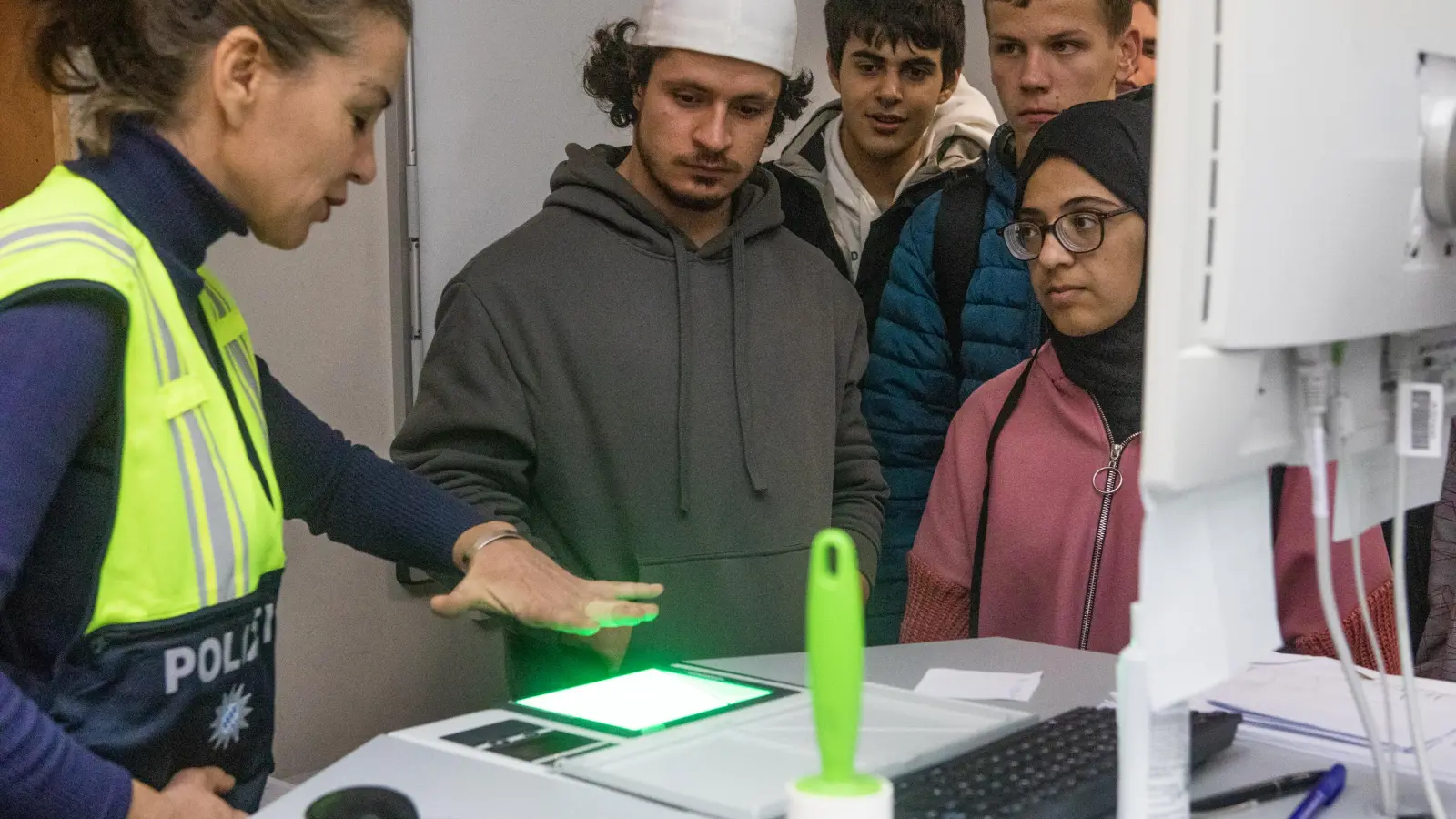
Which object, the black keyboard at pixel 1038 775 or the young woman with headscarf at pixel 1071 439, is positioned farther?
the young woman with headscarf at pixel 1071 439

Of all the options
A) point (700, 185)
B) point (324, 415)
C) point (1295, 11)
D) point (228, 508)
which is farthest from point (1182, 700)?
point (324, 415)

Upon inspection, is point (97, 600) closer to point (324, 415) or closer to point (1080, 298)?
point (1080, 298)

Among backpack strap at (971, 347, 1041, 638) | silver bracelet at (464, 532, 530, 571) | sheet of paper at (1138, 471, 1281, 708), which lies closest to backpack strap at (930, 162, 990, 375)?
backpack strap at (971, 347, 1041, 638)

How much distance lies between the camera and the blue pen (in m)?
0.90

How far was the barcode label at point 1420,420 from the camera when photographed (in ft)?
2.68

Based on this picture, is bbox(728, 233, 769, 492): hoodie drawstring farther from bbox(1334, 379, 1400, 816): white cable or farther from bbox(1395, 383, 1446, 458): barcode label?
bbox(1395, 383, 1446, 458): barcode label

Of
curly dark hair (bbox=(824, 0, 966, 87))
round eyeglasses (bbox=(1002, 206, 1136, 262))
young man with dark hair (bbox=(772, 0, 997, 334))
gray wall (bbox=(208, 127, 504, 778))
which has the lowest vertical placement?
gray wall (bbox=(208, 127, 504, 778))

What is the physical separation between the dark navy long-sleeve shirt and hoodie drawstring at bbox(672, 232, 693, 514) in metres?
0.77

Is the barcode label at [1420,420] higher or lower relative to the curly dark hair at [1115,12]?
lower

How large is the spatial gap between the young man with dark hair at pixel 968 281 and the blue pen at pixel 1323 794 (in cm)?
106

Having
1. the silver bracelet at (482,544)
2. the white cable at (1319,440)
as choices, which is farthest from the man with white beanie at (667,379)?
the white cable at (1319,440)

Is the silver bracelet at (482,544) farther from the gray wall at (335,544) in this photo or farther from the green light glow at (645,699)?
the gray wall at (335,544)

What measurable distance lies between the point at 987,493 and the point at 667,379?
1.47 ft

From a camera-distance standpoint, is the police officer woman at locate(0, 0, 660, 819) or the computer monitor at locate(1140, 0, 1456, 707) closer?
the computer monitor at locate(1140, 0, 1456, 707)
